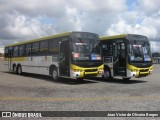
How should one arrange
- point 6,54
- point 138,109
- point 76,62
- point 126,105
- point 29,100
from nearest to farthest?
point 138,109, point 126,105, point 29,100, point 76,62, point 6,54

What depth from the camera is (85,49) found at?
1742 cm

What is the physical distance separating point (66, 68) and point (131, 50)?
13.2ft

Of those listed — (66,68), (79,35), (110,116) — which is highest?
(79,35)

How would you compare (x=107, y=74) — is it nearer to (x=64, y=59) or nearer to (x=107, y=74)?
(x=107, y=74)

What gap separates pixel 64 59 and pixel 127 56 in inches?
147

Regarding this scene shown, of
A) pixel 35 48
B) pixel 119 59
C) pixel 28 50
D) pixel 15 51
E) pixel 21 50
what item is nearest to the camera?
pixel 119 59

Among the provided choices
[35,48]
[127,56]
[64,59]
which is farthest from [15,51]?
[127,56]

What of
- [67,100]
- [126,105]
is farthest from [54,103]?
[126,105]

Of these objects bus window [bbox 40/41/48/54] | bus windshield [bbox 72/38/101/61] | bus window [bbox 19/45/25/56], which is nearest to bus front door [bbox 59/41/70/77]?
bus windshield [bbox 72/38/101/61]

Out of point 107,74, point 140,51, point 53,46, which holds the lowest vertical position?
point 107,74

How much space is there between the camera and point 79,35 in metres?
17.5

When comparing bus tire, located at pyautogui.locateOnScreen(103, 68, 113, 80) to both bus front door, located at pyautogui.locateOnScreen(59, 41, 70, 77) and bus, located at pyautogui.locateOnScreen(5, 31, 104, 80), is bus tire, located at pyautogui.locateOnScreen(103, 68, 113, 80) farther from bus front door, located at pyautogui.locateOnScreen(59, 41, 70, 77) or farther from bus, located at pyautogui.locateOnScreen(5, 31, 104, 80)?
bus front door, located at pyautogui.locateOnScreen(59, 41, 70, 77)

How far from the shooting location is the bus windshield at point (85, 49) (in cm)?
1702

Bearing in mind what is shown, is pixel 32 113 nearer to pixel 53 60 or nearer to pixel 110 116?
pixel 110 116
